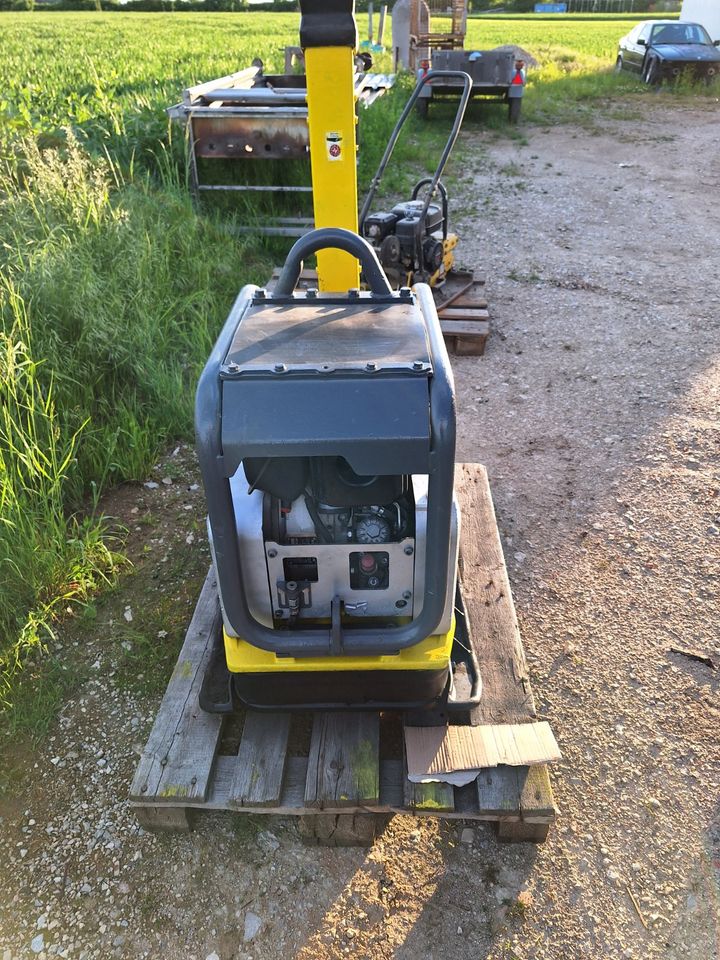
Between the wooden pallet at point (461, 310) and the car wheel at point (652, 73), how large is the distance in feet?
A: 32.9

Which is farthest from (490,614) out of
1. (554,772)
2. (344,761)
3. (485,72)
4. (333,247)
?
(485,72)

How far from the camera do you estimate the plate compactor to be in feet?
5.04

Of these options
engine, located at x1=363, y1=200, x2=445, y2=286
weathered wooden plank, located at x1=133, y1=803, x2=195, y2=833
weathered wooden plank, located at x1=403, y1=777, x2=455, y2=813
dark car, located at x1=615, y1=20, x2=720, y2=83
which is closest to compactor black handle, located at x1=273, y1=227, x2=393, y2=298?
weathered wooden plank, located at x1=403, y1=777, x2=455, y2=813

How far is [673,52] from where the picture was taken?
12.3 metres

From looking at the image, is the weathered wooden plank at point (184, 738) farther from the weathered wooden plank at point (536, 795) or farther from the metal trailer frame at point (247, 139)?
the metal trailer frame at point (247, 139)

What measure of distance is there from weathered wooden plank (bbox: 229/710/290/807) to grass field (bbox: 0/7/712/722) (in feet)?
2.80

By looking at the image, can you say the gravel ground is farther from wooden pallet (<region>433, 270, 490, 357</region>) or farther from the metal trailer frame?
the metal trailer frame

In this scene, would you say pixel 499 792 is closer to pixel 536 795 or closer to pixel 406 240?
pixel 536 795

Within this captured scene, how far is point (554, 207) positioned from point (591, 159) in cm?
231

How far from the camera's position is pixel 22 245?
4.14 meters

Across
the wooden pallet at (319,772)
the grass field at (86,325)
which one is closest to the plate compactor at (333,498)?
the wooden pallet at (319,772)

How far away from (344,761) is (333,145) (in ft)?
8.56

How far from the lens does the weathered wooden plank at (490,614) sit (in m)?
2.18

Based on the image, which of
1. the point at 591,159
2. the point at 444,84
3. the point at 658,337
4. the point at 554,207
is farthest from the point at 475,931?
the point at 444,84
